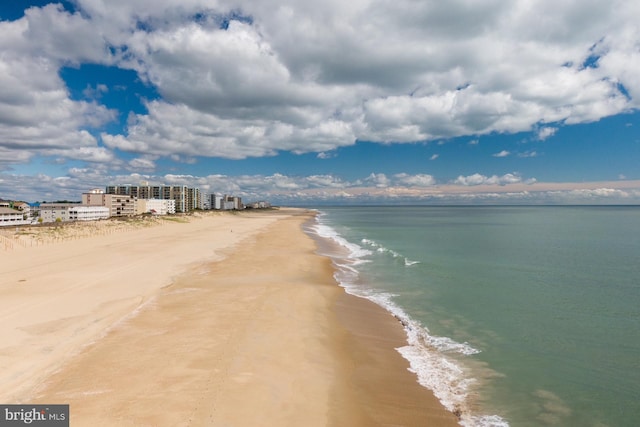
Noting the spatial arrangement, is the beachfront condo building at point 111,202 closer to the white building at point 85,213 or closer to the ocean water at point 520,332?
the white building at point 85,213

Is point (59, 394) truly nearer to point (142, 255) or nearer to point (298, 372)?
point (298, 372)

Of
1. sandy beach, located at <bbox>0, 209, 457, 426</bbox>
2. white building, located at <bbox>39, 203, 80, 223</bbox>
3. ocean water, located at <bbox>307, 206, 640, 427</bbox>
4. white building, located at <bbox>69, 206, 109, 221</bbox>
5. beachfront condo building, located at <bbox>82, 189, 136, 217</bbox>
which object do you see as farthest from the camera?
beachfront condo building, located at <bbox>82, 189, 136, 217</bbox>

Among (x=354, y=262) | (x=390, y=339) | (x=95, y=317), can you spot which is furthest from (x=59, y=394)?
(x=354, y=262)

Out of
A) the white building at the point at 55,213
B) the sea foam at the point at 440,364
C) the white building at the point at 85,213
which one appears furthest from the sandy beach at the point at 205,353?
the white building at the point at 85,213

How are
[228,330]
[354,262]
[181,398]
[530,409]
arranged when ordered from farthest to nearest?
[354,262] → [228,330] → [530,409] → [181,398]

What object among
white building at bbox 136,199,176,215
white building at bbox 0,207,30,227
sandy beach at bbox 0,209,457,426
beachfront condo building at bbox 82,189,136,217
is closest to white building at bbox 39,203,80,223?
white building at bbox 0,207,30,227

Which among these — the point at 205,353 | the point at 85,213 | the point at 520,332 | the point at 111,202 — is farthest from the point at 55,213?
the point at 520,332

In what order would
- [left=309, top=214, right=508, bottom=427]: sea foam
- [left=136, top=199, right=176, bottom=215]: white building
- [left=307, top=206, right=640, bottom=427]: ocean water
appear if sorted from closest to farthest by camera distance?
[left=309, top=214, right=508, bottom=427]: sea foam, [left=307, top=206, right=640, bottom=427]: ocean water, [left=136, top=199, right=176, bottom=215]: white building

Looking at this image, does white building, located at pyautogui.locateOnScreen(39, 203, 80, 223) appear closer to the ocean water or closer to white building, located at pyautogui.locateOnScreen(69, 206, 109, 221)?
white building, located at pyautogui.locateOnScreen(69, 206, 109, 221)
